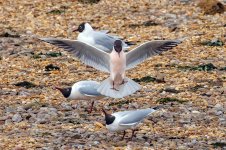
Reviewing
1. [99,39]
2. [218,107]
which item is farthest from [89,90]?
[99,39]

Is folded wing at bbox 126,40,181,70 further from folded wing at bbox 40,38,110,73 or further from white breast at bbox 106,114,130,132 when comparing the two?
white breast at bbox 106,114,130,132

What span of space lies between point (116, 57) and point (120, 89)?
39cm

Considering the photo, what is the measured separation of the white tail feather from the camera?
920 centimetres

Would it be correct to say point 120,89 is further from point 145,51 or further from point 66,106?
point 66,106

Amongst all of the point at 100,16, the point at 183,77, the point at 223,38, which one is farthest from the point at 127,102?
the point at 100,16

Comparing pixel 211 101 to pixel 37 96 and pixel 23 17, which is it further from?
pixel 23 17

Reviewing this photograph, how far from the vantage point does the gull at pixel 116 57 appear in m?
9.33

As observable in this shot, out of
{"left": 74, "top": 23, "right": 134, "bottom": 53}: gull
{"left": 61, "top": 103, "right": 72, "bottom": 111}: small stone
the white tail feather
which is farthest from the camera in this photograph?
{"left": 74, "top": 23, "right": 134, "bottom": 53}: gull

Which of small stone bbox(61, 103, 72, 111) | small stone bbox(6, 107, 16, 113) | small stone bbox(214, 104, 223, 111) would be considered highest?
small stone bbox(214, 104, 223, 111)

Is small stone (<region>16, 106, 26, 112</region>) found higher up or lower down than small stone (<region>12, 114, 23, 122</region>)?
higher up

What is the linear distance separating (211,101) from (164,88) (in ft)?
2.80

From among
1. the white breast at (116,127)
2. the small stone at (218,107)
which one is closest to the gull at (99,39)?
the small stone at (218,107)

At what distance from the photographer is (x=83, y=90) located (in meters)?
9.82

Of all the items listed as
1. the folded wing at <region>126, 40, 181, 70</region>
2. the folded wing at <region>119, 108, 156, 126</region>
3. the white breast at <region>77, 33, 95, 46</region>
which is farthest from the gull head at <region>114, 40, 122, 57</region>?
the white breast at <region>77, 33, 95, 46</region>
